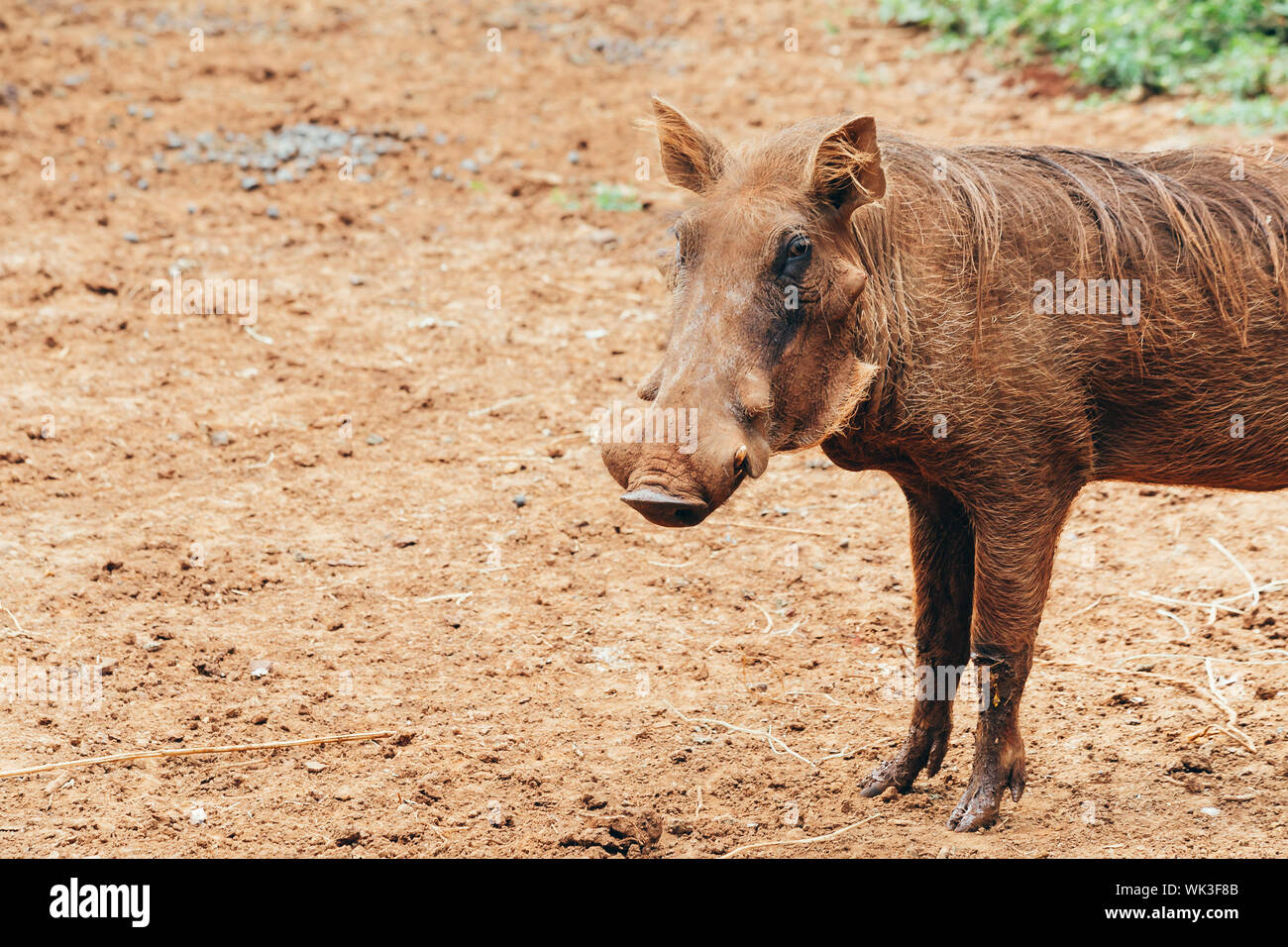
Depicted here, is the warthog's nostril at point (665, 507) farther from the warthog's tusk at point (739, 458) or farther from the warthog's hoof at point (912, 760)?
the warthog's hoof at point (912, 760)

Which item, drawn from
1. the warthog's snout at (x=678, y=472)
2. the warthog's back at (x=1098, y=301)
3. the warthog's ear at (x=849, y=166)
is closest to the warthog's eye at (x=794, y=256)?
the warthog's ear at (x=849, y=166)

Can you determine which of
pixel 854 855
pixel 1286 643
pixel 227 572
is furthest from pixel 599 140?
pixel 854 855

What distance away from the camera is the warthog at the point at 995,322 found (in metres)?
3.06

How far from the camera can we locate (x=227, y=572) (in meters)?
4.94

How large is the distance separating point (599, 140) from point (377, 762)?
6.19 m

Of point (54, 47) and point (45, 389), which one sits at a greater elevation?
point (54, 47)

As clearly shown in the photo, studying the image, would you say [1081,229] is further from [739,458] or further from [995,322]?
[739,458]

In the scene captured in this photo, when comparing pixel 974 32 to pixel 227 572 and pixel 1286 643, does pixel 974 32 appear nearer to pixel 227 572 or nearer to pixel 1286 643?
pixel 1286 643

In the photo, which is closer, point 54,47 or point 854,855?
point 854,855

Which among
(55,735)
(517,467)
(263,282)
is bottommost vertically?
(55,735)

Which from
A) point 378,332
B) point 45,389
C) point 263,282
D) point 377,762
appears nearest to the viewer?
point 377,762

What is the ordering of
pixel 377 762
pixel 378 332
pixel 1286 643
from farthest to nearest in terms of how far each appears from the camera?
pixel 378 332
pixel 1286 643
pixel 377 762

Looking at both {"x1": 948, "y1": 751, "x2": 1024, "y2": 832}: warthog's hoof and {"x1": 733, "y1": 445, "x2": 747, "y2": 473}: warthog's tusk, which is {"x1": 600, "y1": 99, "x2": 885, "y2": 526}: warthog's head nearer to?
{"x1": 733, "y1": 445, "x2": 747, "y2": 473}: warthog's tusk

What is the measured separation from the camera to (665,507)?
268 centimetres
